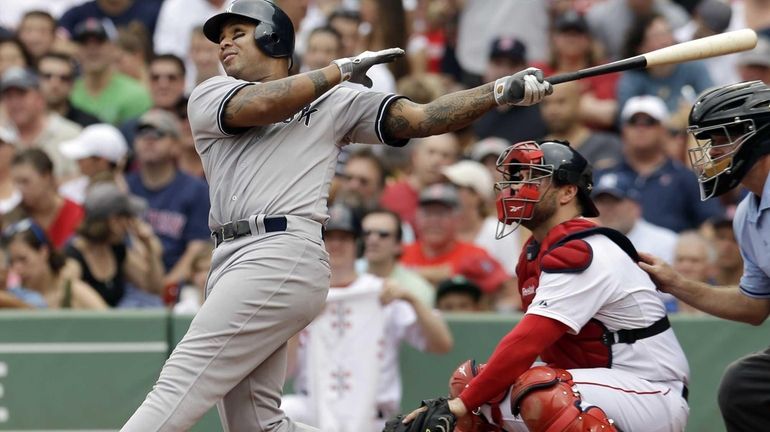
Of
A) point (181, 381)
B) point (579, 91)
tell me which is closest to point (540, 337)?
point (181, 381)

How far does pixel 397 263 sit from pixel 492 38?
3400 mm

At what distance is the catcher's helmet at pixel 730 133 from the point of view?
539 cm

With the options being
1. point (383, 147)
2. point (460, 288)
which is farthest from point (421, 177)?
point (460, 288)

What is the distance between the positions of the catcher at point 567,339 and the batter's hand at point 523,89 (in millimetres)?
499

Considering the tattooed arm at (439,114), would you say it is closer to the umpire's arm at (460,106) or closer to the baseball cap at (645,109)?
the umpire's arm at (460,106)

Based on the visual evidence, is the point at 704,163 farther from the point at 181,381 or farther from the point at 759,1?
the point at 759,1

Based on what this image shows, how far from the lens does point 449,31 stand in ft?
39.3

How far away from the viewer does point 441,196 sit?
9023mm

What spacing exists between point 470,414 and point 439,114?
1219mm

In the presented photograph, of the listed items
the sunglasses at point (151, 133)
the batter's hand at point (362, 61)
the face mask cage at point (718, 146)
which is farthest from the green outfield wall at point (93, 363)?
the batter's hand at point (362, 61)

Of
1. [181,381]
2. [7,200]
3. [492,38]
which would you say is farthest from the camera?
[492,38]

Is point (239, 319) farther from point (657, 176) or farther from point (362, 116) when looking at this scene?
point (657, 176)

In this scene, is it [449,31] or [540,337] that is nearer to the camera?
[540,337]

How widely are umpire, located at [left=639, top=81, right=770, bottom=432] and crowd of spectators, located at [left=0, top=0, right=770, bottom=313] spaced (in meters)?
2.38
